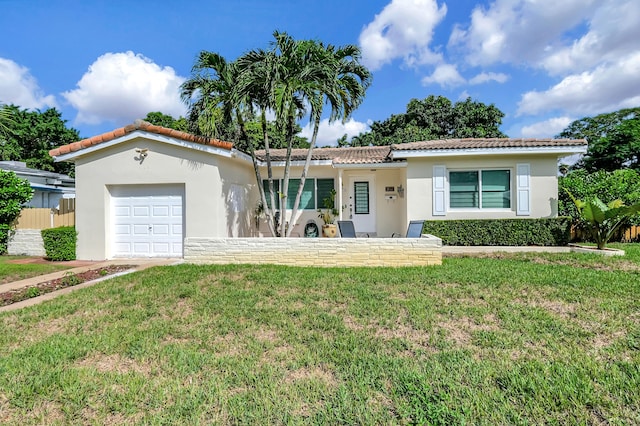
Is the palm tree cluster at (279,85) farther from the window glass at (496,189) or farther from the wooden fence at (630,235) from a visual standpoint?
the wooden fence at (630,235)

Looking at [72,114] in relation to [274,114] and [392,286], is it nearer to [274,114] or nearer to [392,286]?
[274,114]

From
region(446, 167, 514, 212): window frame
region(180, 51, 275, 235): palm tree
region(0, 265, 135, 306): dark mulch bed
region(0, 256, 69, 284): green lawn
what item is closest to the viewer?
region(0, 265, 135, 306): dark mulch bed

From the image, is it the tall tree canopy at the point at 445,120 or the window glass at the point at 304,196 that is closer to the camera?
the window glass at the point at 304,196

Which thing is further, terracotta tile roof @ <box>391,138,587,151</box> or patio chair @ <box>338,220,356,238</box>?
terracotta tile roof @ <box>391,138,587,151</box>

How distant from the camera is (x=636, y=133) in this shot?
27594 millimetres

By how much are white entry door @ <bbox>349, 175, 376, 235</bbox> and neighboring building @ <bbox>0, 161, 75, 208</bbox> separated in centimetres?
1705

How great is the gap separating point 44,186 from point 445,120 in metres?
30.6

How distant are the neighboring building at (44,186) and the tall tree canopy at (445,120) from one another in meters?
24.3

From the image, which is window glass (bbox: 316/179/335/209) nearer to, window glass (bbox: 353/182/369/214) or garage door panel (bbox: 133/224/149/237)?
window glass (bbox: 353/182/369/214)

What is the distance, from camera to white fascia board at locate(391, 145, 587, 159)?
38.0 feet

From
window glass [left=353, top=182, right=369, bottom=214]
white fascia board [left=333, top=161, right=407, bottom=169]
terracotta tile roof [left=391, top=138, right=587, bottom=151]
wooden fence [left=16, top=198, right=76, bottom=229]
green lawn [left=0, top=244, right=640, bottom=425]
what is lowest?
green lawn [left=0, top=244, right=640, bottom=425]

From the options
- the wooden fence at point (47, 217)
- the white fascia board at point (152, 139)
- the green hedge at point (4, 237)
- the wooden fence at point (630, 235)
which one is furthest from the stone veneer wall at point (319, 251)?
the wooden fence at point (630, 235)

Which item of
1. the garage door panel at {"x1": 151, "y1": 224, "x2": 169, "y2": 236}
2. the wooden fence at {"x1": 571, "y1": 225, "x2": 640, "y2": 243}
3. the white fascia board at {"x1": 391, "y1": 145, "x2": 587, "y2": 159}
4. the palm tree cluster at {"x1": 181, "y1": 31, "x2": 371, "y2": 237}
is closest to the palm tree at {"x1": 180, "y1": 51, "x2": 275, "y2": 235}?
the palm tree cluster at {"x1": 181, "y1": 31, "x2": 371, "y2": 237}

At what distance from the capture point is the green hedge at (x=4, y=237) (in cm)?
1265
